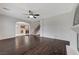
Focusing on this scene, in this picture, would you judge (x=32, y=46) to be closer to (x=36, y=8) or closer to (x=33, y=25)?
(x=33, y=25)

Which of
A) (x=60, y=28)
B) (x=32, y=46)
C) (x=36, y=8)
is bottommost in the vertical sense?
(x=32, y=46)

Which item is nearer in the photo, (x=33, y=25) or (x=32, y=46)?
(x=32, y=46)

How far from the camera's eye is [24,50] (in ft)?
4.58

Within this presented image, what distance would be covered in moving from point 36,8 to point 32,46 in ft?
1.88

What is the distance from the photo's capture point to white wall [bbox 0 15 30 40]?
4.73 ft

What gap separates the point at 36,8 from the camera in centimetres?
148

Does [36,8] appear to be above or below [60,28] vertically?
above

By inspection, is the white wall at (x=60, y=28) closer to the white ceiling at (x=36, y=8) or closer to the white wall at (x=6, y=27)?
the white ceiling at (x=36, y=8)

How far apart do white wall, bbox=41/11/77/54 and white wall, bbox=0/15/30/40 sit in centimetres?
47

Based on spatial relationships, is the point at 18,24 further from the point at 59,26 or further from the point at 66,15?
the point at 66,15

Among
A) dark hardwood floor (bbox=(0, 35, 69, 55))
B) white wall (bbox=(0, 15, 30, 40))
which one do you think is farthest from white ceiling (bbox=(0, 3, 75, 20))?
dark hardwood floor (bbox=(0, 35, 69, 55))

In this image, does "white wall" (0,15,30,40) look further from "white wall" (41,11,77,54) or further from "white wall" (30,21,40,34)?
"white wall" (41,11,77,54)

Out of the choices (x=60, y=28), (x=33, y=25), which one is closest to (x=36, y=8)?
(x=33, y=25)
